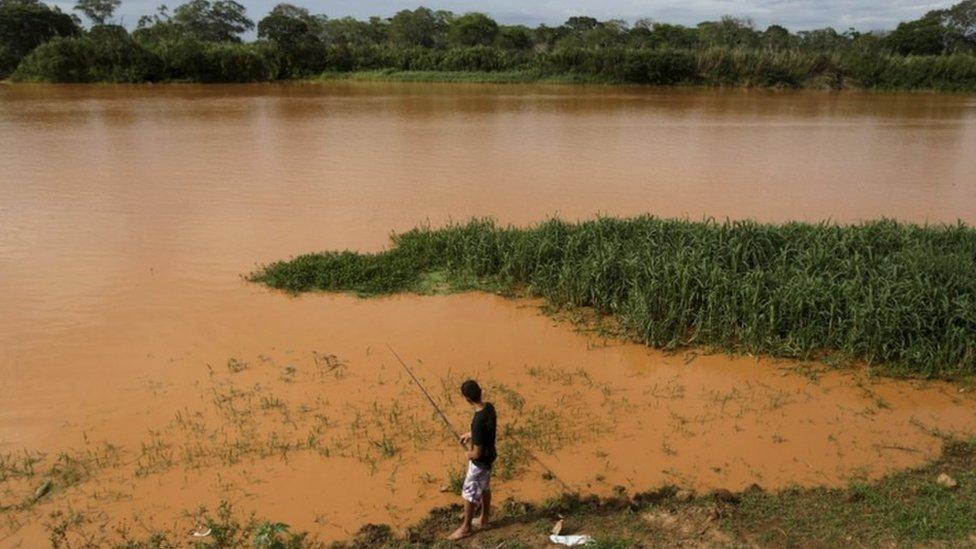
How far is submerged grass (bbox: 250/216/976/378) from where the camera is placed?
6035mm

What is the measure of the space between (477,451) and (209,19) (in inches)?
1997

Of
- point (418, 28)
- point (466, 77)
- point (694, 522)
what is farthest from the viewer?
point (418, 28)

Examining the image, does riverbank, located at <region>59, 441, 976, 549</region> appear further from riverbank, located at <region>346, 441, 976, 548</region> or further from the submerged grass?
the submerged grass

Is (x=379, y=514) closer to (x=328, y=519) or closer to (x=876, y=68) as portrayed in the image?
(x=328, y=519)

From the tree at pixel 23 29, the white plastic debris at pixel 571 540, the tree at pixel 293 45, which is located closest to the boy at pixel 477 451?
the white plastic debris at pixel 571 540

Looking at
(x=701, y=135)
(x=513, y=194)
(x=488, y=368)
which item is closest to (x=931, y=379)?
(x=488, y=368)

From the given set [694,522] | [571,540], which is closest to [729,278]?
[694,522]

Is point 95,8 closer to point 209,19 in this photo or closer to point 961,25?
point 209,19

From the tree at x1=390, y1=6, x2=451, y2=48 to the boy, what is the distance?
170 ft

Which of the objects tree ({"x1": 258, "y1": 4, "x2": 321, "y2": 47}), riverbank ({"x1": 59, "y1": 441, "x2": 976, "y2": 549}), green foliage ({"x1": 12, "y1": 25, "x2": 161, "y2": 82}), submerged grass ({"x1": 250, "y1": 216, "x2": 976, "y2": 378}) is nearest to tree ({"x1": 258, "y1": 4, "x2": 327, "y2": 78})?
tree ({"x1": 258, "y1": 4, "x2": 321, "y2": 47})

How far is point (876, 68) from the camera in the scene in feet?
118

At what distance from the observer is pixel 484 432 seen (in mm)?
3584

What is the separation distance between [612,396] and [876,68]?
36880mm

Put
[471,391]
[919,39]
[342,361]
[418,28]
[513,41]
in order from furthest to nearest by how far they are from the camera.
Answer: [418,28] → [513,41] → [919,39] → [342,361] → [471,391]
